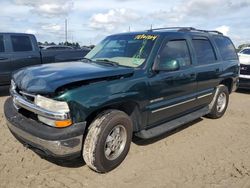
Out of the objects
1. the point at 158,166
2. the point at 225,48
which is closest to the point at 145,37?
the point at 158,166

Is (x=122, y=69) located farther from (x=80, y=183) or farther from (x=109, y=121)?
(x=80, y=183)

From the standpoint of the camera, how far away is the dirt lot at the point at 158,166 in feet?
11.7

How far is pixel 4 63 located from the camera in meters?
8.30

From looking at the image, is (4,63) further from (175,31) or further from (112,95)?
(112,95)

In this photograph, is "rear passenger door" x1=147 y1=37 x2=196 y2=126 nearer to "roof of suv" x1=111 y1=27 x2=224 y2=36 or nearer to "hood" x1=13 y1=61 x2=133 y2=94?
"roof of suv" x1=111 y1=27 x2=224 y2=36

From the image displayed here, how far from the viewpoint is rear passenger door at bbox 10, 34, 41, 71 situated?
8492mm

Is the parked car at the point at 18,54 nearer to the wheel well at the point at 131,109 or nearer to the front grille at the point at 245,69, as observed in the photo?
the wheel well at the point at 131,109

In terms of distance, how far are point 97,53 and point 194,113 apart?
7.17 ft

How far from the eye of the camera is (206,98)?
5883 millimetres

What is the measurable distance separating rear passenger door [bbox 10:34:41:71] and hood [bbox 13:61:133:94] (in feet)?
15.3

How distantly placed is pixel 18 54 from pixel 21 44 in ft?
1.16

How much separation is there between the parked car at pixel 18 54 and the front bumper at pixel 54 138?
5362mm

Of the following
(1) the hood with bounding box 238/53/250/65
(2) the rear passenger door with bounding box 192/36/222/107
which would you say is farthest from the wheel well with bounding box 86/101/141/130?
(1) the hood with bounding box 238/53/250/65

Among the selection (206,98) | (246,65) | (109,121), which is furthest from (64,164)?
(246,65)
